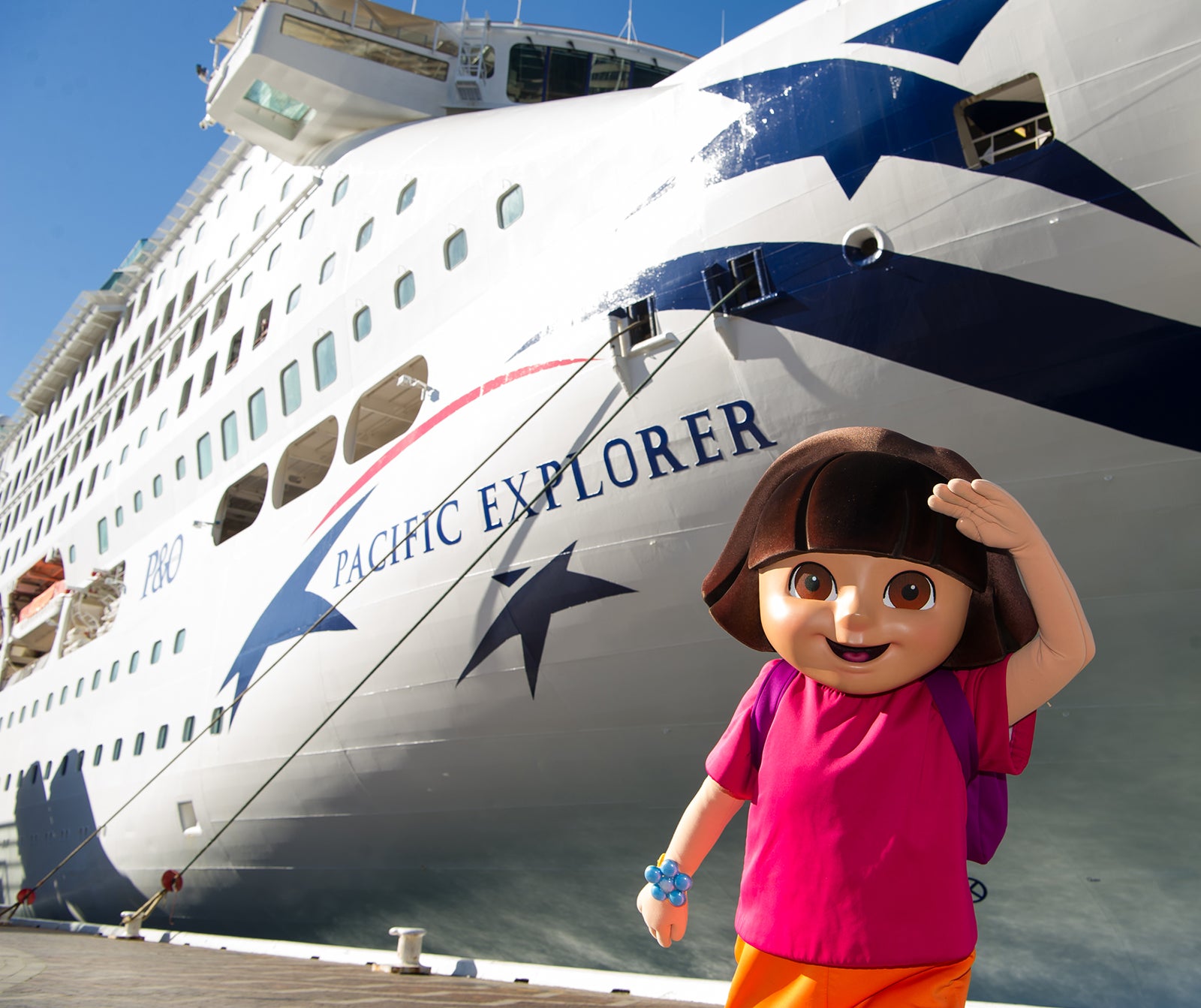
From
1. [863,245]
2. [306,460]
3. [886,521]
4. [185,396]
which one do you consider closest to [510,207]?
[863,245]

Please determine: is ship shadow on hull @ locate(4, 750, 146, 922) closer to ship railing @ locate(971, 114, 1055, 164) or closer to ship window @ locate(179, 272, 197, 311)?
ship window @ locate(179, 272, 197, 311)

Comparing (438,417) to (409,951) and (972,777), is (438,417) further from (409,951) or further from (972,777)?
(972,777)

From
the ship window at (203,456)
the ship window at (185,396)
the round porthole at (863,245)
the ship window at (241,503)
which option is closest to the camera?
the round porthole at (863,245)

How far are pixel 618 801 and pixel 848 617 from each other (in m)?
4.39

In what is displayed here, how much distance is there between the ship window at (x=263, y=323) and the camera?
12203mm

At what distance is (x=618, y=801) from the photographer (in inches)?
256

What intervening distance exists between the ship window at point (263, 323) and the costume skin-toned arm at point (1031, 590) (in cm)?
1134

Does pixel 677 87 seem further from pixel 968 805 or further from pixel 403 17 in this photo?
pixel 403 17

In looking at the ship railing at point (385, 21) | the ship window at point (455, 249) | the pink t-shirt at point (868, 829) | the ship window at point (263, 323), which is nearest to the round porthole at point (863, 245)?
the pink t-shirt at point (868, 829)

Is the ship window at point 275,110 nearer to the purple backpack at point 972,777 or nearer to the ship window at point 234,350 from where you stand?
the ship window at point 234,350

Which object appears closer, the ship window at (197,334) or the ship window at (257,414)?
the ship window at (257,414)

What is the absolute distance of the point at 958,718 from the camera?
8.43 ft

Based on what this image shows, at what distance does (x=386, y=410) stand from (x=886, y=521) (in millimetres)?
9742

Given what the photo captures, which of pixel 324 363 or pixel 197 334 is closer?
pixel 324 363
